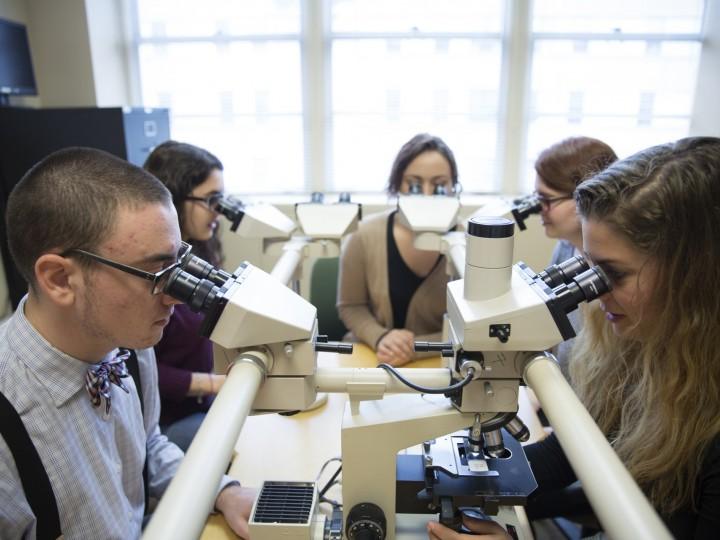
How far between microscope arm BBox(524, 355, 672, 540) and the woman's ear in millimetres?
740

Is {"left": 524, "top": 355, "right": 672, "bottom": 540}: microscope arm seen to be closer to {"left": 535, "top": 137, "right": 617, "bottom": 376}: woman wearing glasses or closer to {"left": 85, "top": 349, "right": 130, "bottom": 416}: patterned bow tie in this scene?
{"left": 85, "top": 349, "right": 130, "bottom": 416}: patterned bow tie

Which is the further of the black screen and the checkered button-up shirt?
the black screen

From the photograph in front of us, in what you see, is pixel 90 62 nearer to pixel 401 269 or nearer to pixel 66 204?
pixel 401 269

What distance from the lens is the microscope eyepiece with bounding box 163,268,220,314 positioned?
27.9 inches

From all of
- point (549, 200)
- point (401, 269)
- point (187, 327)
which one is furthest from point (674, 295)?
point (187, 327)

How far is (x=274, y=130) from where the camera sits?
11.1ft

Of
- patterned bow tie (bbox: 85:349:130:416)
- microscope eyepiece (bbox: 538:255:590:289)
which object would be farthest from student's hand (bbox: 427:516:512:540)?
patterned bow tie (bbox: 85:349:130:416)

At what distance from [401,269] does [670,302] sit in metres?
1.10

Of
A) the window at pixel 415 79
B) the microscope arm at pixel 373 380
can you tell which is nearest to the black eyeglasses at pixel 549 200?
the microscope arm at pixel 373 380

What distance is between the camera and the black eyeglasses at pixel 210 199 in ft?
5.34

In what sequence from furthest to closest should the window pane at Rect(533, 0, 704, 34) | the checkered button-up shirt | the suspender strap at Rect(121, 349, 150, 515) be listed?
1. the window pane at Rect(533, 0, 704, 34)
2. the suspender strap at Rect(121, 349, 150, 515)
3. the checkered button-up shirt

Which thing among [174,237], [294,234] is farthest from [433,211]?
[174,237]

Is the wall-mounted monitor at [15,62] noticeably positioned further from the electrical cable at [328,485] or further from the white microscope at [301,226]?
the electrical cable at [328,485]

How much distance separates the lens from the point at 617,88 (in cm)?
315
